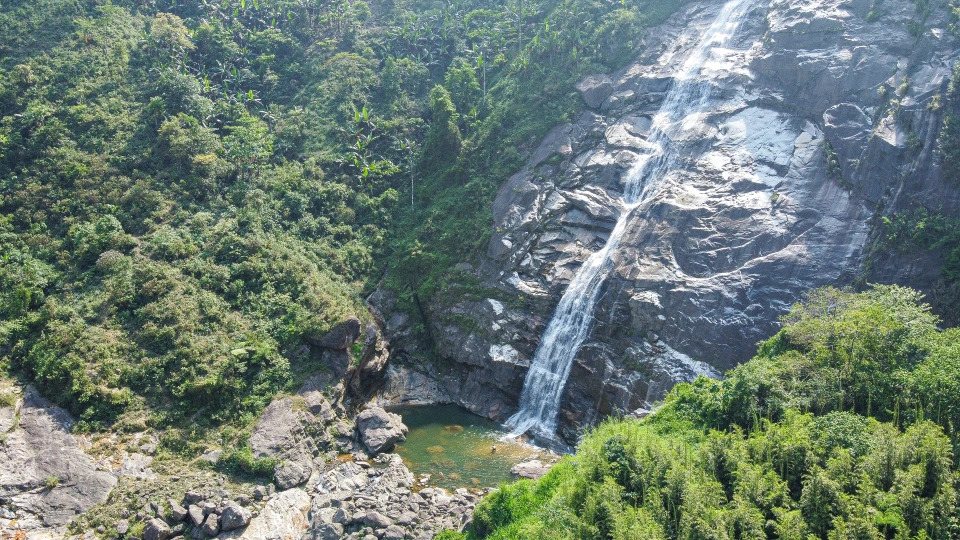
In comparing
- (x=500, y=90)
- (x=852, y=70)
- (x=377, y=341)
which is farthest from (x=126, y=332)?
(x=852, y=70)

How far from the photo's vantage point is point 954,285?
27.9 metres

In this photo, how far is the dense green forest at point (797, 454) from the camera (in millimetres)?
16344

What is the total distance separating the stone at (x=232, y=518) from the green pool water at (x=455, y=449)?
7.42 metres

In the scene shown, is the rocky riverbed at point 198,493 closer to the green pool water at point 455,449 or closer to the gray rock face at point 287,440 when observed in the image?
the gray rock face at point 287,440

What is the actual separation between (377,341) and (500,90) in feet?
80.9

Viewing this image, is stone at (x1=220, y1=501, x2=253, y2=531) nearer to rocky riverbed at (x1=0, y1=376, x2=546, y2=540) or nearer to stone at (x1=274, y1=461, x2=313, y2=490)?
rocky riverbed at (x1=0, y1=376, x2=546, y2=540)

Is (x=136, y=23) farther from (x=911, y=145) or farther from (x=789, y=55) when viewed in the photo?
(x=911, y=145)

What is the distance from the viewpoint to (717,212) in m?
35.6

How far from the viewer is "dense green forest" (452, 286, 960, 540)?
16344mm

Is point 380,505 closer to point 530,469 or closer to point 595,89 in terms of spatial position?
point 530,469

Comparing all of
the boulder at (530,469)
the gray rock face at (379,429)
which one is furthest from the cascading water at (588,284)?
the gray rock face at (379,429)

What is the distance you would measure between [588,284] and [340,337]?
13955 mm

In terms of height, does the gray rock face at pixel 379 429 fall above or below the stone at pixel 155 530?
below

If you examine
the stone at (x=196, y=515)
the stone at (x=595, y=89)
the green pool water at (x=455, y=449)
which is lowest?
the green pool water at (x=455, y=449)
